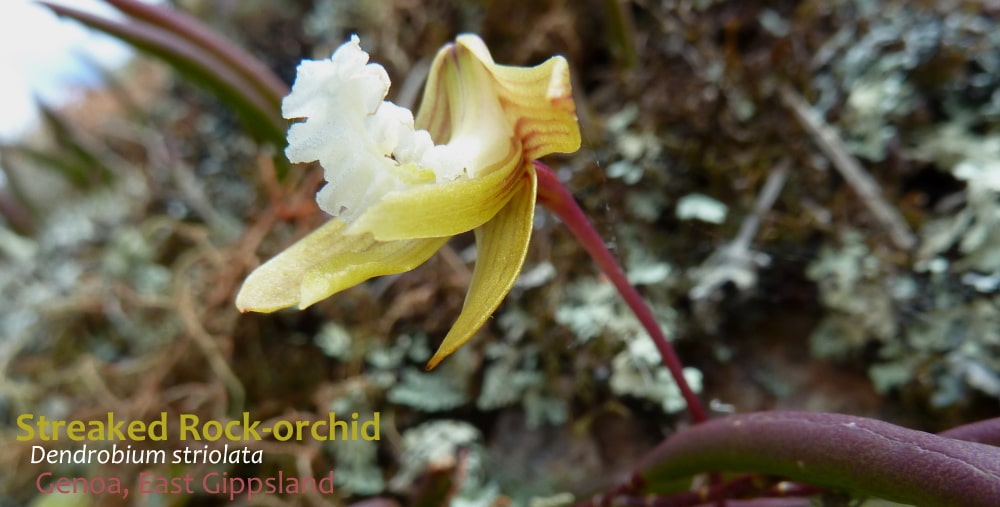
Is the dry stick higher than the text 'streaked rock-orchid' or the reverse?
higher

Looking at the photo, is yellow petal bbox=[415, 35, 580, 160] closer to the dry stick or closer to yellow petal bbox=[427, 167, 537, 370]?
yellow petal bbox=[427, 167, 537, 370]

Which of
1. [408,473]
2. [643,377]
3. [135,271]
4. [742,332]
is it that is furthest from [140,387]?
[742,332]

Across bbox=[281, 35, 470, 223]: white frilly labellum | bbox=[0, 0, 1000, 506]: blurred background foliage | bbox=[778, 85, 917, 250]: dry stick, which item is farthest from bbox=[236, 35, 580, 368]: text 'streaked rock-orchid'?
bbox=[778, 85, 917, 250]: dry stick

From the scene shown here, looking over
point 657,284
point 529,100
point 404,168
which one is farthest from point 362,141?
point 657,284

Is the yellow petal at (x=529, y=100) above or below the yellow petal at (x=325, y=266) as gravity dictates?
above

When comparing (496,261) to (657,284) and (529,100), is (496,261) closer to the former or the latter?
(529,100)

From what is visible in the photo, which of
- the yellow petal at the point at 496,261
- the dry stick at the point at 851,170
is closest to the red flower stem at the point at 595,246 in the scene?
the yellow petal at the point at 496,261

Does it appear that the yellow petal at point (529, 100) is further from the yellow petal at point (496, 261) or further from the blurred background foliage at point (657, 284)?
the blurred background foliage at point (657, 284)

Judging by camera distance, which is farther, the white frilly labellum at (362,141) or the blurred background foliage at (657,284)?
the blurred background foliage at (657,284)
